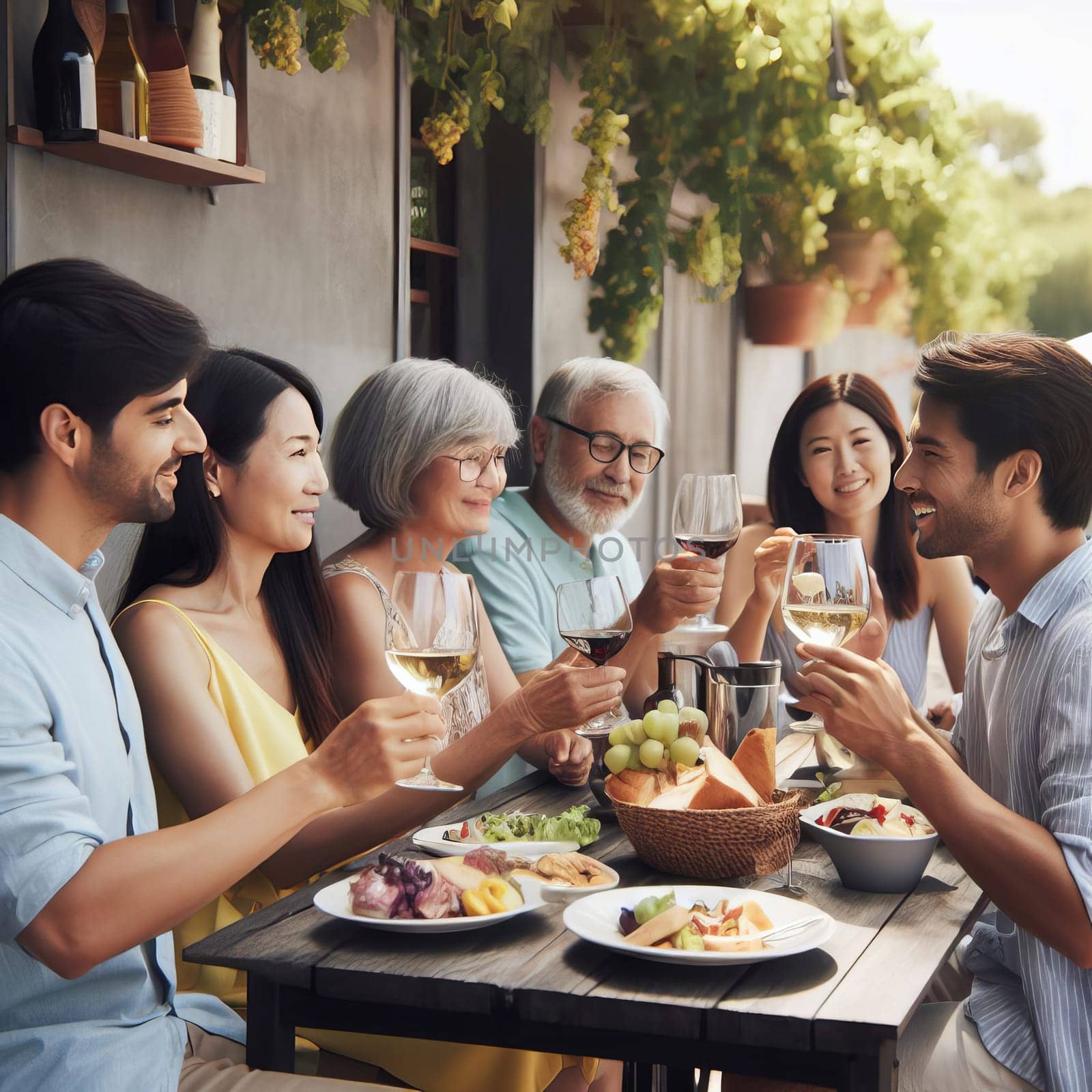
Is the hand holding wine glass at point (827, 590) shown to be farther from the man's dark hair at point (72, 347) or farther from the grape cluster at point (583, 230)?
the grape cluster at point (583, 230)

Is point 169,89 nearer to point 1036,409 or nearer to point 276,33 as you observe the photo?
point 276,33

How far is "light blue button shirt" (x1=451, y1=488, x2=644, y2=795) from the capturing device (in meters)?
2.72

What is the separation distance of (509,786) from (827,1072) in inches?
37.2

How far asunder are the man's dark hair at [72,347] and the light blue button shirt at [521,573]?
143cm

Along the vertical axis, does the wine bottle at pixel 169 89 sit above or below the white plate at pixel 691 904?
above

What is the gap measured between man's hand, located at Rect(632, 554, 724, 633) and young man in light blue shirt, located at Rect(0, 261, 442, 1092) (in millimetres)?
995

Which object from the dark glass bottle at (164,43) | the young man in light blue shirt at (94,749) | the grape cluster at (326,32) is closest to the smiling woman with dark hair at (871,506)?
the grape cluster at (326,32)

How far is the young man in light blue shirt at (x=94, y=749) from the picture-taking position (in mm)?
1116

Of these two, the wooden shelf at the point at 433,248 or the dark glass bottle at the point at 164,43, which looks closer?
the dark glass bottle at the point at 164,43

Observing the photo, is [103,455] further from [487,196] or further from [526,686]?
[487,196]

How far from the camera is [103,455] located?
1.31 m

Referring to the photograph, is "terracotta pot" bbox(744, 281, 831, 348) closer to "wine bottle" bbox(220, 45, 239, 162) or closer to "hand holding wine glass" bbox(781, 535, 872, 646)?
"wine bottle" bbox(220, 45, 239, 162)

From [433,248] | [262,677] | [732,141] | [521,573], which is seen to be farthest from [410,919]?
[732,141]

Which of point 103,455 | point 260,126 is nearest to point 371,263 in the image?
point 260,126
